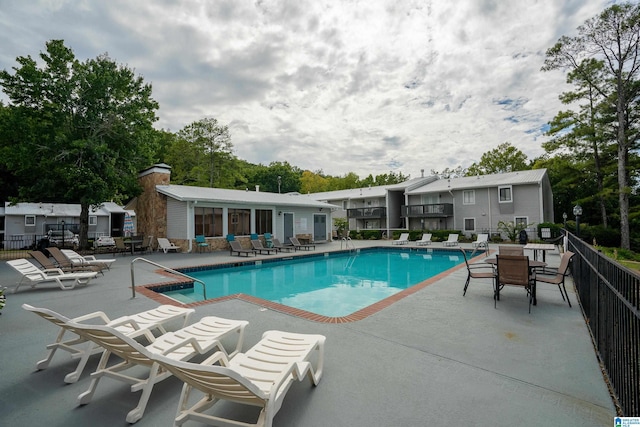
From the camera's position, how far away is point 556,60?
66.3ft

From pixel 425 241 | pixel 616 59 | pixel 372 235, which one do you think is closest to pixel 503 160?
pixel 616 59

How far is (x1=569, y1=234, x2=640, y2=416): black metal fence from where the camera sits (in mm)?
2324

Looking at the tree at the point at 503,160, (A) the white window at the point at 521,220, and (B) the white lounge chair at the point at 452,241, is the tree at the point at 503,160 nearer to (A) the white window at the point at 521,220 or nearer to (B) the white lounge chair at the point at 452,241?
(A) the white window at the point at 521,220

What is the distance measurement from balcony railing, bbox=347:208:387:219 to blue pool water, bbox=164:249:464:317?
13.8 m

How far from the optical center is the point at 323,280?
36.4 feet

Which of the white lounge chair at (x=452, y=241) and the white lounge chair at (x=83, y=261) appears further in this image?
the white lounge chair at (x=452, y=241)

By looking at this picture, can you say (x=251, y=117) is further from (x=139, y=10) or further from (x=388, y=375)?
(x=388, y=375)

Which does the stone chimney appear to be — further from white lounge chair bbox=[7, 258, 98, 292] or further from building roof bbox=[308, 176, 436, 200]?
building roof bbox=[308, 176, 436, 200]

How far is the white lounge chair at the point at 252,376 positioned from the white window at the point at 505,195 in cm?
2665

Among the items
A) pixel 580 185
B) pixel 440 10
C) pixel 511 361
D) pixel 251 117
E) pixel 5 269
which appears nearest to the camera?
pixel 511 361

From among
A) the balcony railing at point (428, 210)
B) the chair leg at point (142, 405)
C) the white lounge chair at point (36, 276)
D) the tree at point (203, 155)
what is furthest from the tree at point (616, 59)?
the tree at point (203, 155)

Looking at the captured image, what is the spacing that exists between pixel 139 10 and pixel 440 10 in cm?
949

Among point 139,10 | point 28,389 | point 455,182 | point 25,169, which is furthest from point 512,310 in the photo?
point 455,182

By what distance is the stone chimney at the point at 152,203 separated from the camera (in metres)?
17.3
